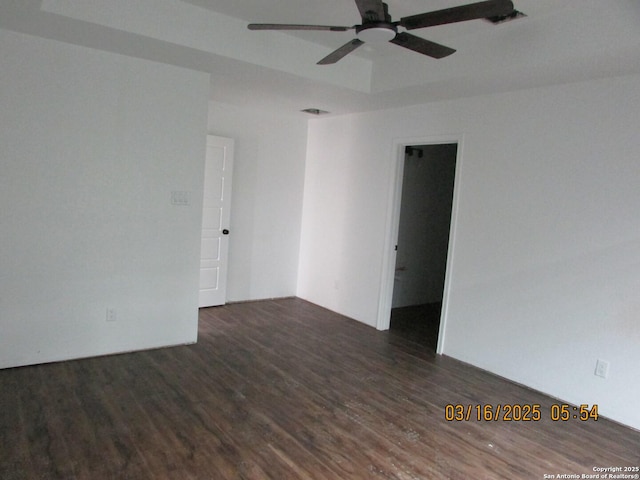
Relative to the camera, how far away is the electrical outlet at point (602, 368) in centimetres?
312

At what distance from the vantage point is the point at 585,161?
3213mm

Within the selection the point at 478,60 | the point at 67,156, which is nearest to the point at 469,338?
the point at 478,60

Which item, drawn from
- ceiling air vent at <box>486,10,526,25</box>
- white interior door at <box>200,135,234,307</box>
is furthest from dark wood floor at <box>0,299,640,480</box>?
ceiling air vent at <box>486,10,526,25</box>

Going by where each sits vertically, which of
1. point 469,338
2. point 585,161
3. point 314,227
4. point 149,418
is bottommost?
point 149,418

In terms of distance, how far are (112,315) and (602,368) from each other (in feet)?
12.3

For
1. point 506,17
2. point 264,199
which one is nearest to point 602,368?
point 506,17

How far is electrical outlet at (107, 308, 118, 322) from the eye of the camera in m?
3.60

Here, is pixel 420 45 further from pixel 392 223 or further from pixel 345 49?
pixel 392 223

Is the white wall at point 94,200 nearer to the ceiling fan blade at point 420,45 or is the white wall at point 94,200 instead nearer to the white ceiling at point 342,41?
the white ceiling at point 342,41

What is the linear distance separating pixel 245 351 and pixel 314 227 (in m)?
2.26

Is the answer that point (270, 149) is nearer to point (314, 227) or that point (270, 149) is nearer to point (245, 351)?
point (314, 227)

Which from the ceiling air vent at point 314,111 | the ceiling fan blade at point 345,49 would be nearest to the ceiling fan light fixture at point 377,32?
the ceiling fan blade at point 345,49

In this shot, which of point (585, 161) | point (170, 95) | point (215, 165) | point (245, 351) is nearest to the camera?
point (585, 161)

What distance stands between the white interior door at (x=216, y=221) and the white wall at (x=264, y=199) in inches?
6.4
